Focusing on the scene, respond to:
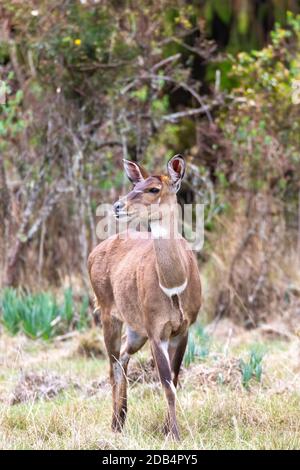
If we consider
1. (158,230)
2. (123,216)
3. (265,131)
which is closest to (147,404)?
(158,230)

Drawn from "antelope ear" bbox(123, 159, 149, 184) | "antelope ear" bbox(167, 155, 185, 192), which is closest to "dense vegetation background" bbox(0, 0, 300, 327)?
"antelope ear" bbox(123, 159, 149, 184)

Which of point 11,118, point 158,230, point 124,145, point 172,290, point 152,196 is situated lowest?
point 172,290

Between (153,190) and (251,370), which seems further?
(251,370)

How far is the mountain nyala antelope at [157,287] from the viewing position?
6.23 meters

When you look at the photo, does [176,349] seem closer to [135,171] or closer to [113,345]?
[113,345]

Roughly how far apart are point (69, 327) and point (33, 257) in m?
1.62

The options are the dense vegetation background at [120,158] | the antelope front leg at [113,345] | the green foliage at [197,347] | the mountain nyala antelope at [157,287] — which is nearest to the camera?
the mountain nyala antelope at [157,287]

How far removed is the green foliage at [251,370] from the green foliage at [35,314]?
3410 millimetres

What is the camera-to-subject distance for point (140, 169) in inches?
257

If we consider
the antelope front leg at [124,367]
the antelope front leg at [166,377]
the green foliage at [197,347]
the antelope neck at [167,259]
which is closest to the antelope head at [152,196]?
the antelope neck at [167,259]

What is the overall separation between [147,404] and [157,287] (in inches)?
45.5

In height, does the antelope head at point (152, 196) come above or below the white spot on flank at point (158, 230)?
above

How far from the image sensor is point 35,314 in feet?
34.7

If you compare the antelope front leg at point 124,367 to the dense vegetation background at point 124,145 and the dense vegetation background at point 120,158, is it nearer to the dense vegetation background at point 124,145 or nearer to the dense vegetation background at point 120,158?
the dense vegetation background at point 120,158
